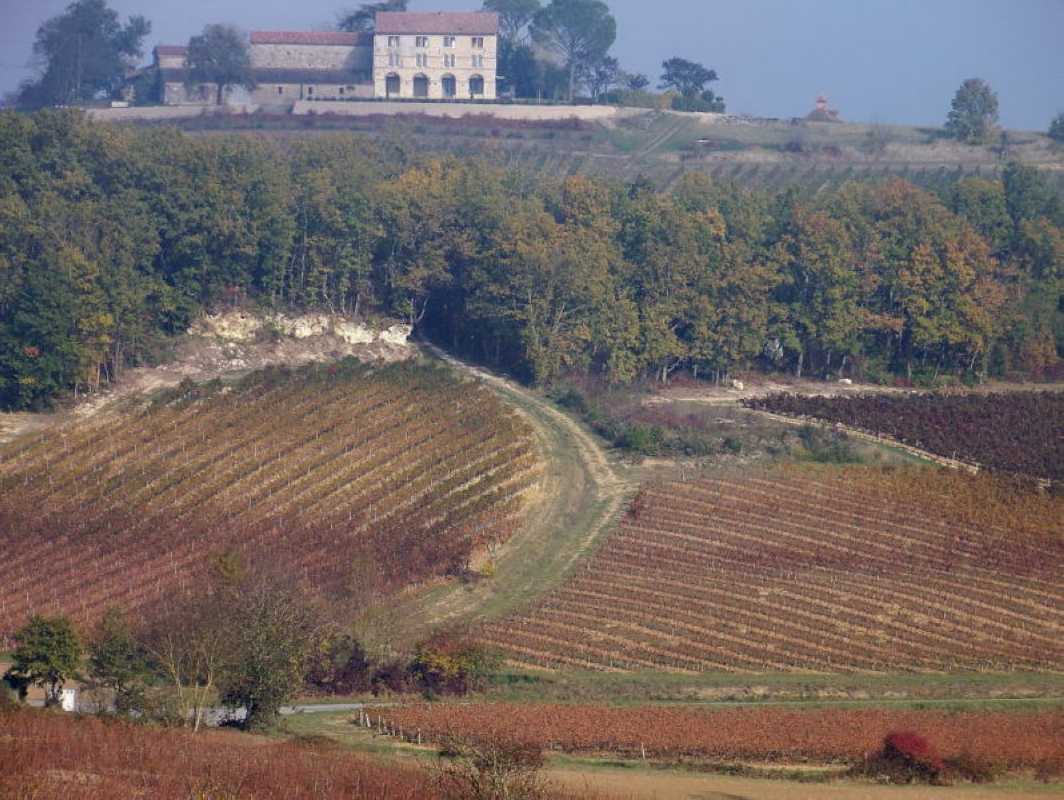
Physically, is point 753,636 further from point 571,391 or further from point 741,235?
point 741,235

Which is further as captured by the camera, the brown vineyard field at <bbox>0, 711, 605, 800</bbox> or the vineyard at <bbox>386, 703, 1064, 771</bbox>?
the vineyard at <bbox>386, 703, 1064, 771</bbox>

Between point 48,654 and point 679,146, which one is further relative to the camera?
point 679,146

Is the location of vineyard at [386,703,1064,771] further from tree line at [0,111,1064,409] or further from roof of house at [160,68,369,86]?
roof of house at [160,68,369,86]

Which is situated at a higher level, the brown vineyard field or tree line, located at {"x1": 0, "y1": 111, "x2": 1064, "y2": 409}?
tree line, located at {"x1": 0, "y1": 111, "x2": 1064, "y2": 409}

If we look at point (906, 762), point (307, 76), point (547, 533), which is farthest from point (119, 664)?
point (307, 76)

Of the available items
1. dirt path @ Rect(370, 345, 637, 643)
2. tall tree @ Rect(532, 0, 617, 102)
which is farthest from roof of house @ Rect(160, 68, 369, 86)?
dirt path @ Rect(370, 345, 637, 643)

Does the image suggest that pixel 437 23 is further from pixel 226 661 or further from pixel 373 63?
pixel 226 661

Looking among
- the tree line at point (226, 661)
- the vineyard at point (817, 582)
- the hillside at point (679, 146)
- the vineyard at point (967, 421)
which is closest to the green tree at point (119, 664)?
the tree line at point (226, 661)
